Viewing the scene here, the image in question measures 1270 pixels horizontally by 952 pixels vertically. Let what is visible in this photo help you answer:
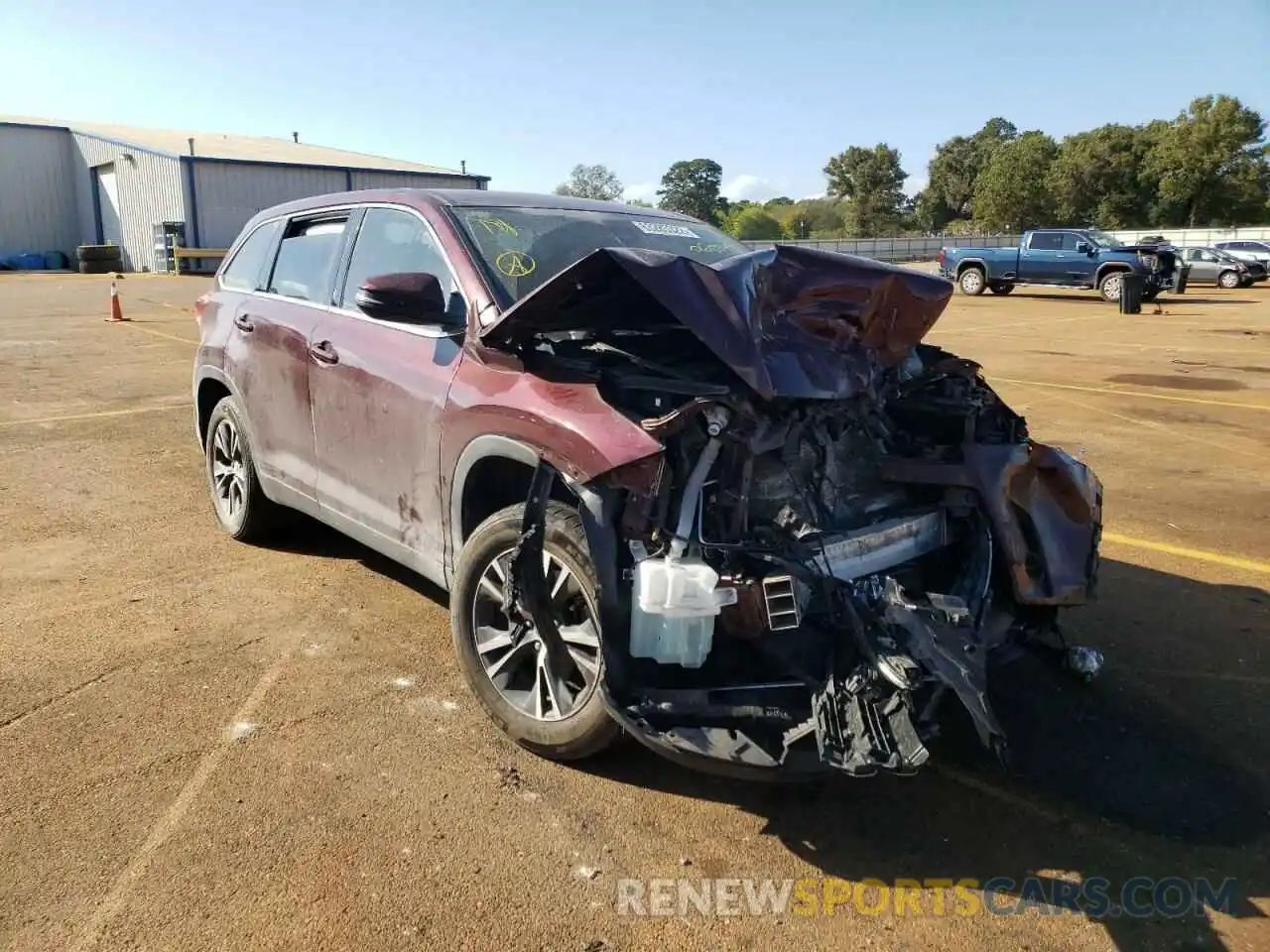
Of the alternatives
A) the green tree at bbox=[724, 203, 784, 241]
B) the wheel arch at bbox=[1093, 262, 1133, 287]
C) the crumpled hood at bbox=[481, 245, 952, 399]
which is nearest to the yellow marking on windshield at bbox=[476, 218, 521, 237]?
the crumpled hood at bbox=[481, 245, 952, 399]

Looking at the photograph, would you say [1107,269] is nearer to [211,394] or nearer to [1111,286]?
[1111,286]

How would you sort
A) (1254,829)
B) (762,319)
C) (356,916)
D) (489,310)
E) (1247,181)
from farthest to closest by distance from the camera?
(1247,181) < (489,310) < (762,319) < (1254,829) < (356,916)

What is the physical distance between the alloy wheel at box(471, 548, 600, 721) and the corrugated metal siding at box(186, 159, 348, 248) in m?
41.5

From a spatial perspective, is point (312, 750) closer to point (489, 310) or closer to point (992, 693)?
point (489, 310)

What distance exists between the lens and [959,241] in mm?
53688

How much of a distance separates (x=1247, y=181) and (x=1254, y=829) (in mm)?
68420

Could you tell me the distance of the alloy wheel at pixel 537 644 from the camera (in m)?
3.14

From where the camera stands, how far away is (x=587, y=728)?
311 centimetres

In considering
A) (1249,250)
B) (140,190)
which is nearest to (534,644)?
(1249,250)

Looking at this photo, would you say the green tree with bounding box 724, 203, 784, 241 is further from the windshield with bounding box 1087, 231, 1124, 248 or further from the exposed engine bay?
the exposed engine bay

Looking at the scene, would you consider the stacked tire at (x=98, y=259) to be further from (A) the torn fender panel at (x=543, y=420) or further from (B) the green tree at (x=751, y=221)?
(B) the green tree at (x=751, y=221)

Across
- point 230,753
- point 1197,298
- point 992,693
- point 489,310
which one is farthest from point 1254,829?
point 1197,298

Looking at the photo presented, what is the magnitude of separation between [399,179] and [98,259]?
45.9 feet

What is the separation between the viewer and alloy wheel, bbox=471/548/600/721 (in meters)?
3.14
